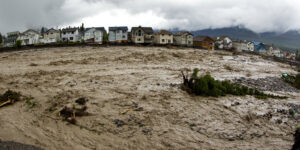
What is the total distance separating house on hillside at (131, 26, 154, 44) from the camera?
6225cm

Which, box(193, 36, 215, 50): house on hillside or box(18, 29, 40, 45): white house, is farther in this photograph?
box(18, 29, 40, 45): white house

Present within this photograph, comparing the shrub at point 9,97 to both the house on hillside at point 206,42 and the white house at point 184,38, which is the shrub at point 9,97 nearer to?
the white house at point 184,38

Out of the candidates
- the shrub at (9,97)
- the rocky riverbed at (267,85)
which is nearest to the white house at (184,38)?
the rocky riverbed at (267,85)

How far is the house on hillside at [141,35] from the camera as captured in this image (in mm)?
62250

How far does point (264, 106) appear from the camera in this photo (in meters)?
16.9

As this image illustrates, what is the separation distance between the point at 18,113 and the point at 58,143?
5.59 metres

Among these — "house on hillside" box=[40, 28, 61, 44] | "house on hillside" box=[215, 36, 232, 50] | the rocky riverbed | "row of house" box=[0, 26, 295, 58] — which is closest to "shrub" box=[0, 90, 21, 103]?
the rocky riverbed

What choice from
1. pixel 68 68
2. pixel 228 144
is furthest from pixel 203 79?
pixel 68 68

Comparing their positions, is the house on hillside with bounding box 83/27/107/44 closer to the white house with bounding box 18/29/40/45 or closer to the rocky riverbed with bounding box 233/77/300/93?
the white house with bounding box 18/29/40/45

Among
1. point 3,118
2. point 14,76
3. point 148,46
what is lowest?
point 3,118

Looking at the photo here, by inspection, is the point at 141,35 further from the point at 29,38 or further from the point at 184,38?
the point at 29,38

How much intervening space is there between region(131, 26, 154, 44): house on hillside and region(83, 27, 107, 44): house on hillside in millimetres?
10724

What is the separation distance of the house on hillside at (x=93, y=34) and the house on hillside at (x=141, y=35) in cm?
1072

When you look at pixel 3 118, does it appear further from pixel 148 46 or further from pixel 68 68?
pixel 148 46
